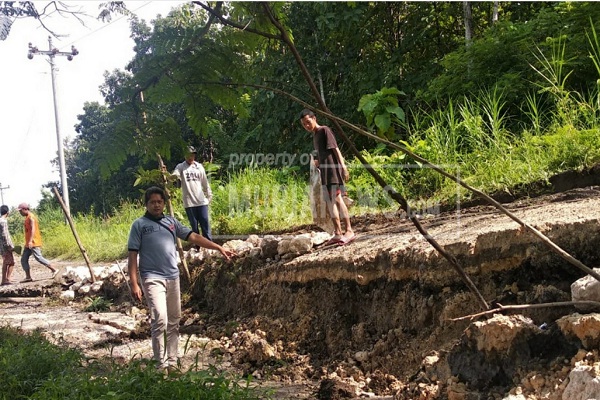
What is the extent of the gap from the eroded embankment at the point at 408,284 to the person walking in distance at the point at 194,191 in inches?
63.8

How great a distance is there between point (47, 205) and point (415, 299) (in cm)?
2102

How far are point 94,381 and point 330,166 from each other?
3.49 meters

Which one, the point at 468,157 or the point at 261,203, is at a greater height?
the point at 468,157

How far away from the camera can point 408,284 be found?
17.1 ft

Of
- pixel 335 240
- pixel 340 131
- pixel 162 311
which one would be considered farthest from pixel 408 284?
pixel 340 131

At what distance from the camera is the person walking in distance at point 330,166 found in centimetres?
663

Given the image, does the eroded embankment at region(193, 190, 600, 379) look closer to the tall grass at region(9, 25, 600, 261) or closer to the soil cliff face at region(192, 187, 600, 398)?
the soil cliff face at region(192, 187, 600, 398)

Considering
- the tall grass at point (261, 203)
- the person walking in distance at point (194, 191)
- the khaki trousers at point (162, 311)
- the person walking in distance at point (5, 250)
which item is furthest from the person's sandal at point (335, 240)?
the person walking in distance at point (5, 250)

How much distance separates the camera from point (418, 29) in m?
12.3

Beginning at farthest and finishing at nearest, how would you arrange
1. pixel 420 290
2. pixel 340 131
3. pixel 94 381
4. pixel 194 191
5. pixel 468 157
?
1. pixel 194 191
2. pixel 468 157
3. pixel 420 290
4. pixel 94 381
5. pixel 340 131

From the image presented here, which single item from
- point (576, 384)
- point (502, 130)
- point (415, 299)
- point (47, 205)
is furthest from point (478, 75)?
point (47, 205)

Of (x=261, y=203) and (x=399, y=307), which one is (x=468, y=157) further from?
(x=261, y=203)

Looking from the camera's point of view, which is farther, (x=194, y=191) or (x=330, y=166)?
(x=194, y=191)

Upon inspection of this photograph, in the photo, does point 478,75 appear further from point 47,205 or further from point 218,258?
point 47,205
